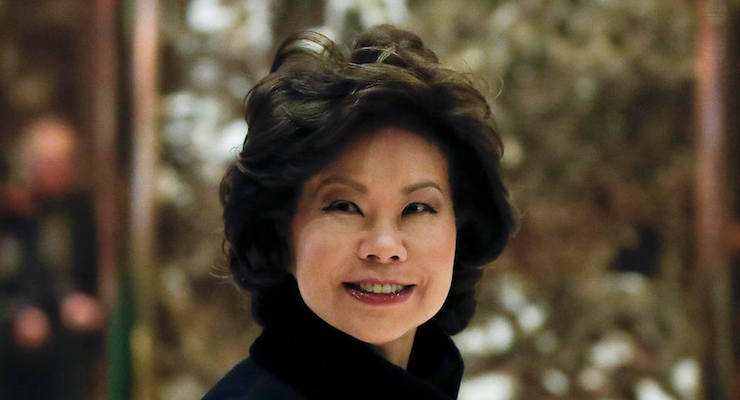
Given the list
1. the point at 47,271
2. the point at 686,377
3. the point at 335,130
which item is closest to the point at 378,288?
the point at 335,130

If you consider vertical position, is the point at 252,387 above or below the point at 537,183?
below

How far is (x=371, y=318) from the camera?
1.18m

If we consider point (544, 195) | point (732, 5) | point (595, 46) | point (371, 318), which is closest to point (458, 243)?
point (371, 318)

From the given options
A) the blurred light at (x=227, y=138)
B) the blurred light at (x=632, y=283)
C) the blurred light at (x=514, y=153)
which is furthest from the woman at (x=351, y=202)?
the blurred light at (x=632, y=283)

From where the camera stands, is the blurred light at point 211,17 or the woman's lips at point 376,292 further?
the blurred light at point 211,17

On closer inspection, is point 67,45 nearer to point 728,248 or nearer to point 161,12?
point 161,12

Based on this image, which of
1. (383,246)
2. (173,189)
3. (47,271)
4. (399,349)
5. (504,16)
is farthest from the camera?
(504,16)

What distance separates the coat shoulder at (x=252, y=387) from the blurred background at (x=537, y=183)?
1.35 meters

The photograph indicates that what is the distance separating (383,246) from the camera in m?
1.13

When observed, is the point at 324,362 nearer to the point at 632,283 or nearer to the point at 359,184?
the point at 359,184

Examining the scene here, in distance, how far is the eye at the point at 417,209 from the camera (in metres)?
1.20

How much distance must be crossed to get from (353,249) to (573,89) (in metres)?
1.73

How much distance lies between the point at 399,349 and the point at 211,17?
1603mm

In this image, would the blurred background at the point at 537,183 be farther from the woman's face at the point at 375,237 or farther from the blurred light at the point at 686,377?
the woman's face at the point at 375,237
